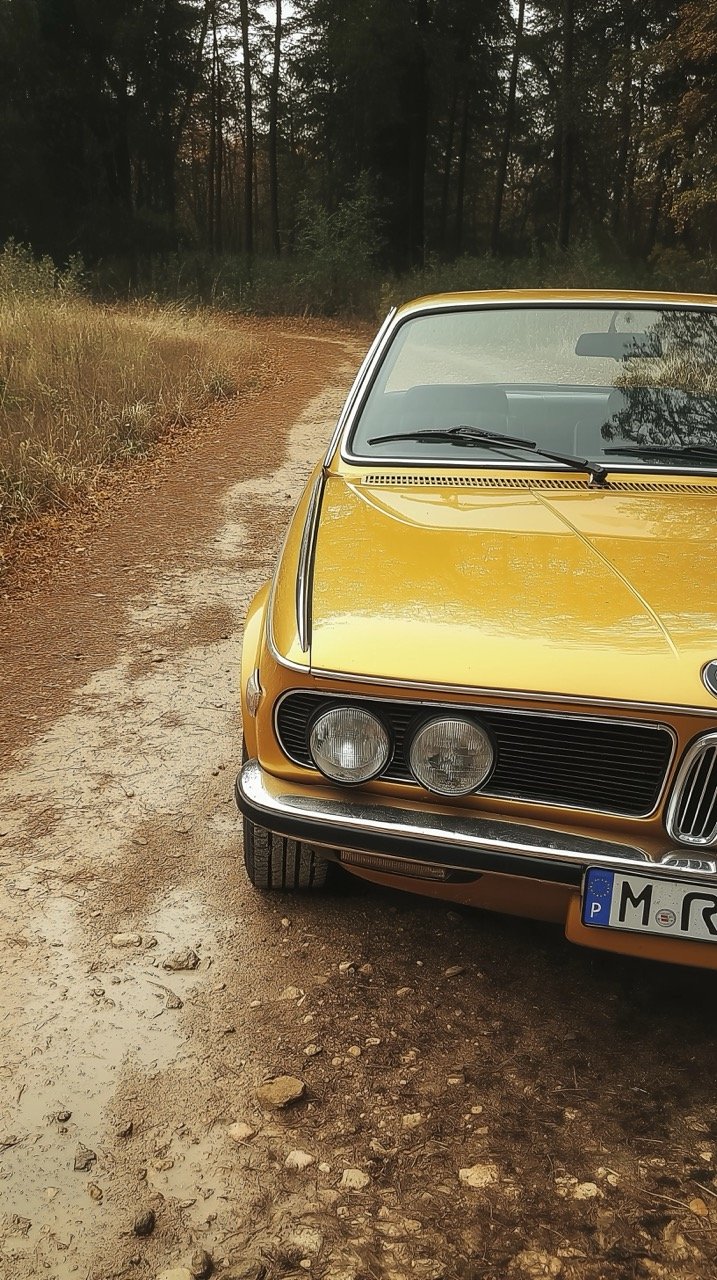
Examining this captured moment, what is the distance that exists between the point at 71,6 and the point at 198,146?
15686 millimetres

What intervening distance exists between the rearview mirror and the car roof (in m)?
0.14

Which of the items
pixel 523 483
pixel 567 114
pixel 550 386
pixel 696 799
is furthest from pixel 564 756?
pixel 567 114

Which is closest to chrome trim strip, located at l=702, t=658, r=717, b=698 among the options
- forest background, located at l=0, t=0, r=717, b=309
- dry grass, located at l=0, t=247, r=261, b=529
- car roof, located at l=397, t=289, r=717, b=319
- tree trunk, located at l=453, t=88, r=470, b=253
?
car roof, located at l=397, t=289, r=717, b=319

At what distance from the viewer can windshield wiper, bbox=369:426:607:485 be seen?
2961mm

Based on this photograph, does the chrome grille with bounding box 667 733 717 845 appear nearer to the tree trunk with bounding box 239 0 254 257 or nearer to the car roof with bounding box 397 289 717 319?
the car roof with bounding box 397 289 717 319

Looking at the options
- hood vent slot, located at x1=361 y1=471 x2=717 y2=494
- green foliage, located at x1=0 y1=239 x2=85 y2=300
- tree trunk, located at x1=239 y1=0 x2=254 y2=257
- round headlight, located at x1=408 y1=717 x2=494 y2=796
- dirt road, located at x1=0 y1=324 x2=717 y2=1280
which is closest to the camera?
dirt road, located at x1=0 y1=324 x2=717 y2=1280

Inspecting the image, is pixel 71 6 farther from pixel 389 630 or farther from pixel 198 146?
pixel 389 630

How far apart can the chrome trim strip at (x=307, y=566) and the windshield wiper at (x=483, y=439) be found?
32 cm

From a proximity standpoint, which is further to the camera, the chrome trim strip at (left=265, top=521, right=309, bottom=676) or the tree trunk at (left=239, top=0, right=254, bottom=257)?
the tree trunk at (left=239, top=0, right=254, bottom=257)

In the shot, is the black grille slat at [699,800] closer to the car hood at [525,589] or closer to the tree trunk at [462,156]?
the car hood at [525,589]

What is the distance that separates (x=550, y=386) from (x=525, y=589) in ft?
4.62

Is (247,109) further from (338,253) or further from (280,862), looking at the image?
(280,862)

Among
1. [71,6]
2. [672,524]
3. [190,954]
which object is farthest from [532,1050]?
[71,6]

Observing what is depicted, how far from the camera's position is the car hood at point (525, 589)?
6.40ft
